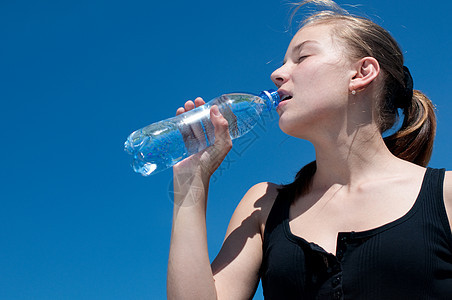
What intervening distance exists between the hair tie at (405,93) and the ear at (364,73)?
1.18ft

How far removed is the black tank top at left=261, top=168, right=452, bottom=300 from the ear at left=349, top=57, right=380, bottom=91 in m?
0.75

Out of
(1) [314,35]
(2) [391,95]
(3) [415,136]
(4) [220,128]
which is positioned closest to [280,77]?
(1) [314,35]

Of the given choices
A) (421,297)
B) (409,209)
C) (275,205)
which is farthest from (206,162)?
(421,297)

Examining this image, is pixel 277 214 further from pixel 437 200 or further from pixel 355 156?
pixel 437 200

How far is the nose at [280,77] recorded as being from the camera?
11.4ft

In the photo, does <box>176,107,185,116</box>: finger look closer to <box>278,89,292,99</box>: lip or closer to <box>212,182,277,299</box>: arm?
<box>278,89,292,99</box>: lip

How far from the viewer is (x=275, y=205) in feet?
11.5

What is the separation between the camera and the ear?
3.43m

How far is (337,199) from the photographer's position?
3.30m

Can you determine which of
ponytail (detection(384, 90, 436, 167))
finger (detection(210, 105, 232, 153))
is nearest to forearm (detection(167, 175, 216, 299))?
finger (detection(210, 105, 232, 153))

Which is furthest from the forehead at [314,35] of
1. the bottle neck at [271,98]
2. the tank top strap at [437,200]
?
the tank top strap at [437,200]

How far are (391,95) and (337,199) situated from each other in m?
0.97

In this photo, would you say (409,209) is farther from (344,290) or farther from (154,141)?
(154,141)

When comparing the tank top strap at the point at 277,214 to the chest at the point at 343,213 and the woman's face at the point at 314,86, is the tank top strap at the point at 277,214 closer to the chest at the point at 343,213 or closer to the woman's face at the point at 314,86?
the chest at the point at 343,213
